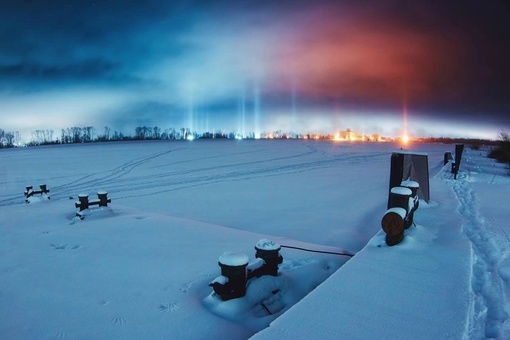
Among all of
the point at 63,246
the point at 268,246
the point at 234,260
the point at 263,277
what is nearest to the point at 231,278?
the point at 234,260

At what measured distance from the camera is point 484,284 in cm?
329

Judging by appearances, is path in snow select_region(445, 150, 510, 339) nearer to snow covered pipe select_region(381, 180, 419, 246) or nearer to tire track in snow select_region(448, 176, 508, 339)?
tire track in snow select_region(448, 176, 508, 339)

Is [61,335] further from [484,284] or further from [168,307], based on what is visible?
[484,284]

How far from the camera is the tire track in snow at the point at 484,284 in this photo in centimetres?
253

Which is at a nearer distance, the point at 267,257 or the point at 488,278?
the point at 488,278

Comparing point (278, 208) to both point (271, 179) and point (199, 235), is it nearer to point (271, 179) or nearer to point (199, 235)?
point (199, 235)

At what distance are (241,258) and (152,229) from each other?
13.6 feet

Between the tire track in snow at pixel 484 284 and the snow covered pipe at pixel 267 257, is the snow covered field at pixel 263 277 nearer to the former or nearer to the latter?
the tire track in snow at pixel 484 284

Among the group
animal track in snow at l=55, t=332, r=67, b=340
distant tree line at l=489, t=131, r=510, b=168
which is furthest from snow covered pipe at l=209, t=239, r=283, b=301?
distant tree line at l=489, t=131, r=510, b=168

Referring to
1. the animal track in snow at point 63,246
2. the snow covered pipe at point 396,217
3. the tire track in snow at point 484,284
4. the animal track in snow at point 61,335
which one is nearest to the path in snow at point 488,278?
the tire track in snow at point 484,284

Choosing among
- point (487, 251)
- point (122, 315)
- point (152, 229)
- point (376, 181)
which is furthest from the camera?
point (376, 181)

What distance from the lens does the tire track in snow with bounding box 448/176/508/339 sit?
8.30ft

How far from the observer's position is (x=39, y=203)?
1098 centimetres

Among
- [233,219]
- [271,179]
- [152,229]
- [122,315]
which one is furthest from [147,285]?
[271,179]
